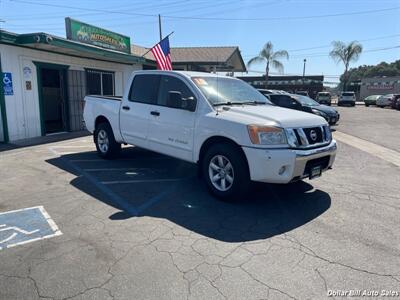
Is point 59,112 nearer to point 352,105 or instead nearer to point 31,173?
point 31,173

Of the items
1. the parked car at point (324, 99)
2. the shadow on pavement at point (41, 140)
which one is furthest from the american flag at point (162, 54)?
the parked car at point (324, 99)

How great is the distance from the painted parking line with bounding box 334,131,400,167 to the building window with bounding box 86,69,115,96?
32.6 ft

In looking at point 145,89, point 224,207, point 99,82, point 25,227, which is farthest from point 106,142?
point 99,82

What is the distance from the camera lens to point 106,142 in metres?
7.80

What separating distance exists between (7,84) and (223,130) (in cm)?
834

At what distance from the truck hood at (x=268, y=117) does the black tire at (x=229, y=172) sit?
46 centimetres

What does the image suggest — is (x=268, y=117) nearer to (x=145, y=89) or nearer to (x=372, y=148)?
(x=145, y=89)

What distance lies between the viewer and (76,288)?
2932mm

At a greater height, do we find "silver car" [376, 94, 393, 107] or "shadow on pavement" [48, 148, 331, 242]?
"silver car" [376, 94, 393, 107]

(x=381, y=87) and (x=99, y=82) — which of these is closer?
(x=99, y=82)

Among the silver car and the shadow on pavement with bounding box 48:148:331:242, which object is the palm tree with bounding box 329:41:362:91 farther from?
the shadow on pavement with bounding box 48:148:331:242

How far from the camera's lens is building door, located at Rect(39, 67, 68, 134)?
12.5 meters

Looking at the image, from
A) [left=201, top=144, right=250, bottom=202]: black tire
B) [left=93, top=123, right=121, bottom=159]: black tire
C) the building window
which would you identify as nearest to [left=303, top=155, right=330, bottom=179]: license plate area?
[left=201, top=144, right=250, bottom=202]: black tire

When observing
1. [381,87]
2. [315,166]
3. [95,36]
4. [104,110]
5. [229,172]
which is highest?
[95,36]
